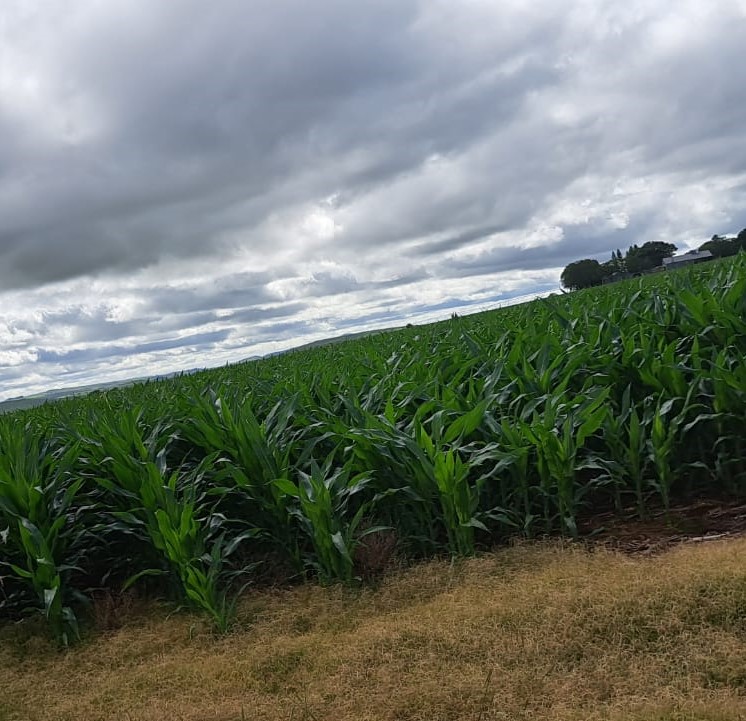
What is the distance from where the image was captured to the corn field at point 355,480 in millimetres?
2922

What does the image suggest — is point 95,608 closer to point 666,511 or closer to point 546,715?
point 546,715

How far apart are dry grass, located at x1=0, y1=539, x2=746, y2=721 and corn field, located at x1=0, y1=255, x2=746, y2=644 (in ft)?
0.63

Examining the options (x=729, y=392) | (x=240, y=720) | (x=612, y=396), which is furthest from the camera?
(x=612, y=396)

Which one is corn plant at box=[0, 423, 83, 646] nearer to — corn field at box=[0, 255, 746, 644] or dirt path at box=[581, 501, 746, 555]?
corn field at box=[0, 255, 746, 644]

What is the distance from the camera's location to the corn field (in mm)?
2922

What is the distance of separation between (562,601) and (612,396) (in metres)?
2.03

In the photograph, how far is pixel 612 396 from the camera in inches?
159

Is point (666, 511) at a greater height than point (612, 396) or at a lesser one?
lesser

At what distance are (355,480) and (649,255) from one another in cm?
7189

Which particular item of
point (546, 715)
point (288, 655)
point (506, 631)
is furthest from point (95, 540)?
point (546, 715)

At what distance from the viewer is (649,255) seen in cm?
6775

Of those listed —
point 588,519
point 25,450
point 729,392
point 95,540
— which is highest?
point 25,450

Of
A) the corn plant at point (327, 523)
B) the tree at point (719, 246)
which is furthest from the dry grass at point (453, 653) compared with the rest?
the tree at point (719, 246)

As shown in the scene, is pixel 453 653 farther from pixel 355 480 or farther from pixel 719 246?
pixel 719 246
